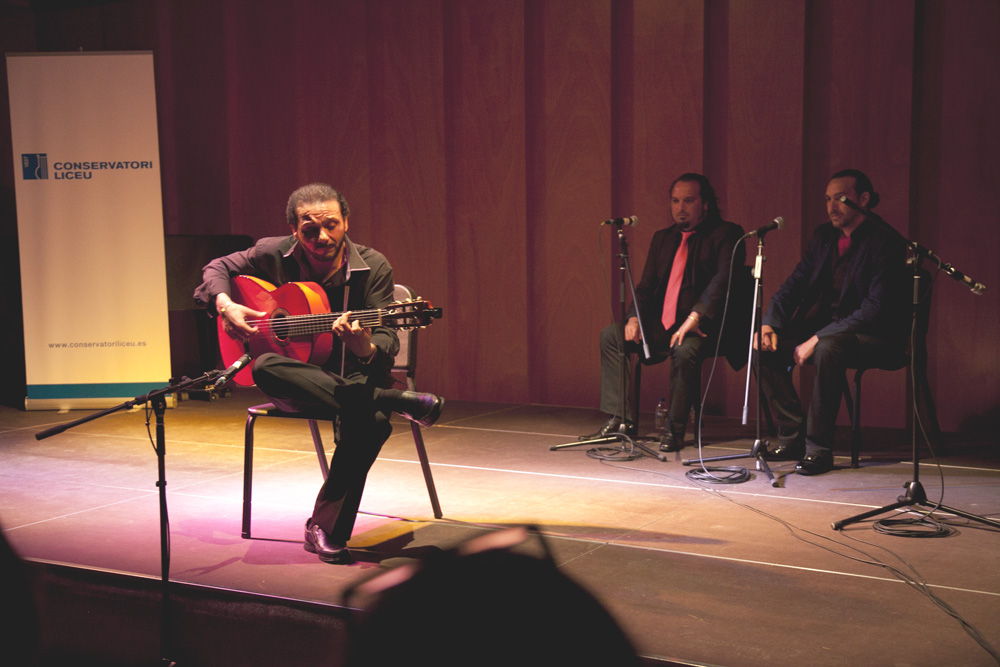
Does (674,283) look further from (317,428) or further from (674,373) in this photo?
(317,428)

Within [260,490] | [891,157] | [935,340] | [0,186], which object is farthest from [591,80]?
[0,186]

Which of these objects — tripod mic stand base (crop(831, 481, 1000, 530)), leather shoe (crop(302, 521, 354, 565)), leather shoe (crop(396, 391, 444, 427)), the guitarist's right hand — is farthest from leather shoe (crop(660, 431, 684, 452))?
the guitarist's right hand

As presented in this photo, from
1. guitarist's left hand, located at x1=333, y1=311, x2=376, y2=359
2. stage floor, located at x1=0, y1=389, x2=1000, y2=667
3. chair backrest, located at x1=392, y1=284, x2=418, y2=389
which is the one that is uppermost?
guitarist's left hand, located at x1=333, y1=311, x2=376, y2=359

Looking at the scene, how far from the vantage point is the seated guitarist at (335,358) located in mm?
3104

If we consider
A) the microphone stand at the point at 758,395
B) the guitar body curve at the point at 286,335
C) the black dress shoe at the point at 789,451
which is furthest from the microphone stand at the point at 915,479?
the guitar body curve at the point at 286,335

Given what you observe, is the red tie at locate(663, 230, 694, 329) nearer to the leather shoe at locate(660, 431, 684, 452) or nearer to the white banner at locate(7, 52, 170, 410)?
the leather shoe at locate(660, 431, 684, 452)

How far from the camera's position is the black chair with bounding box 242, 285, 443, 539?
3309 millimetres

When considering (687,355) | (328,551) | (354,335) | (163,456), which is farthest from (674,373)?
(163,456)

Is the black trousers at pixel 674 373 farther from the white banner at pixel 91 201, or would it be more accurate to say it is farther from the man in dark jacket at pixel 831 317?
the white banner at pixel 91 201

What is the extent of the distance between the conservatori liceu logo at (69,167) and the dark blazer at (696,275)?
3.43m

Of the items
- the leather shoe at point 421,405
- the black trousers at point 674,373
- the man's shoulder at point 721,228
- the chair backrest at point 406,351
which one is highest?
the man's shoulder at point 721,228

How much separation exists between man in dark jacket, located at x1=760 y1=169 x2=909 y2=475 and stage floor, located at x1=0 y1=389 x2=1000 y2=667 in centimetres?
23

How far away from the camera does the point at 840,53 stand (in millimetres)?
5367

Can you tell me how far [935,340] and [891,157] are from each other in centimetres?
106
